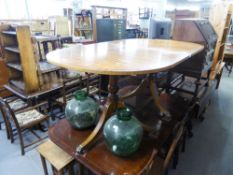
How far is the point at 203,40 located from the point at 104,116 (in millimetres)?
1589

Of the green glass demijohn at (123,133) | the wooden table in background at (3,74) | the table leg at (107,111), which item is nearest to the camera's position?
the green glass demijohn at (123,133)

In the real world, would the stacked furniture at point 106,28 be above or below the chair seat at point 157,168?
above

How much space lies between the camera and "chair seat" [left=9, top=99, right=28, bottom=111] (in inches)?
87.4

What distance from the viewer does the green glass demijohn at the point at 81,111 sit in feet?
4.62

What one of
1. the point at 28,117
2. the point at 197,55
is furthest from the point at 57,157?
the point at 197,55

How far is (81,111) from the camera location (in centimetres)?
140

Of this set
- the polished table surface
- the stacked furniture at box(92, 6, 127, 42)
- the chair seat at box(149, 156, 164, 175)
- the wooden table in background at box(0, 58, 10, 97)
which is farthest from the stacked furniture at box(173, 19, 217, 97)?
the wooden table in background at box(0, 58, 10, 97)

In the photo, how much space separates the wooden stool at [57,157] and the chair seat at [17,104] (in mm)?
957

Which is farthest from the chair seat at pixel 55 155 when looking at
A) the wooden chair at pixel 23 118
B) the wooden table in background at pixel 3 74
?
the wooden table in background at pixel 3 74

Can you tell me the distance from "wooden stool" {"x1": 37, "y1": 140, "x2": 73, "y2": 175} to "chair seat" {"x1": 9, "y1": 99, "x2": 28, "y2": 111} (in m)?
0.96

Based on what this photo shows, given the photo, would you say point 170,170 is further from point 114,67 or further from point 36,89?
point 36,89

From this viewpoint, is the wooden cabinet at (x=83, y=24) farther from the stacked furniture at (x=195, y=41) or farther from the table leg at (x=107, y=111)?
the table leg at (x=107, y=111)

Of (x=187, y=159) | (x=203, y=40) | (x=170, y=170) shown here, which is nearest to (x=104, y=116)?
(x=170, y=170)

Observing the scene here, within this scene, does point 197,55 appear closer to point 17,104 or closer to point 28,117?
point 28,117
